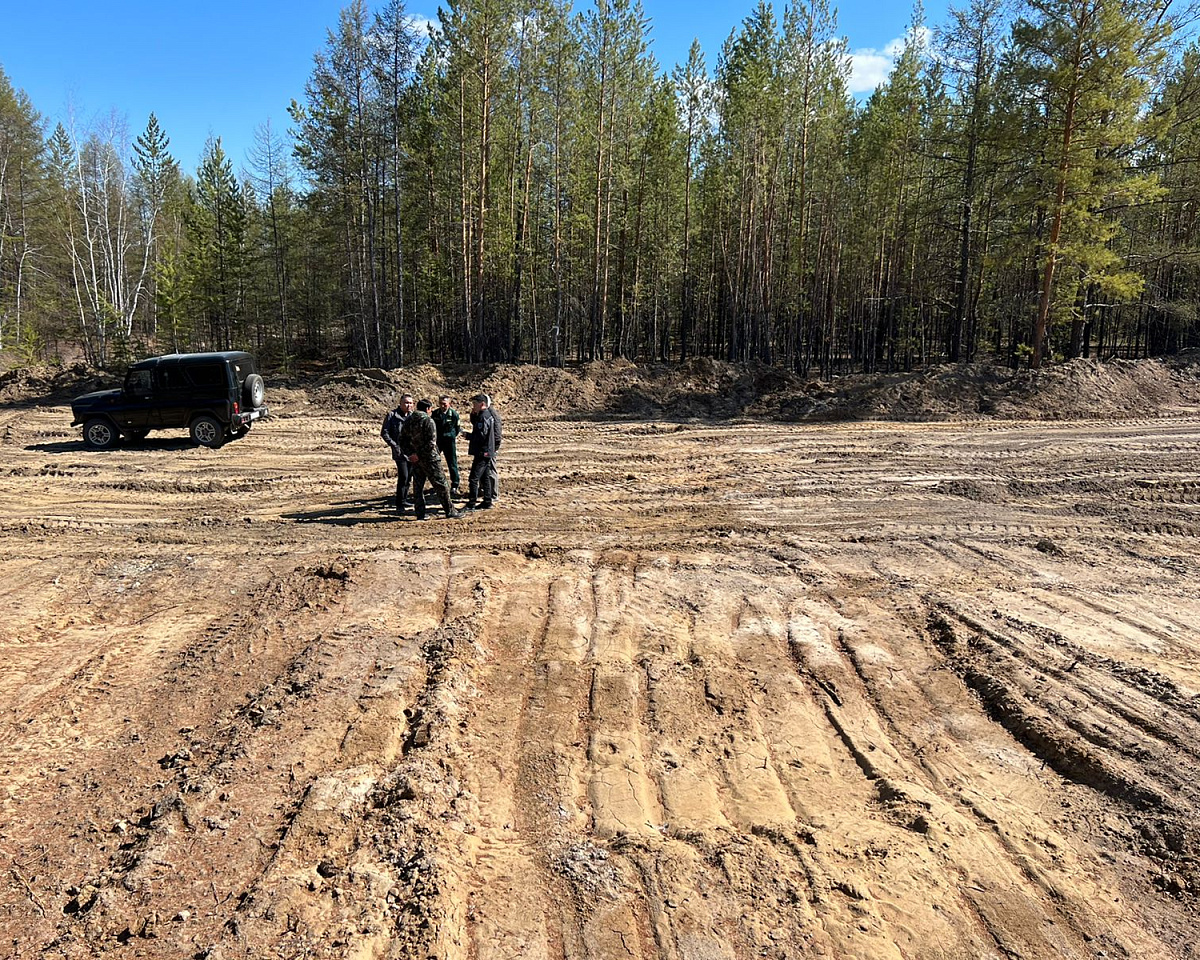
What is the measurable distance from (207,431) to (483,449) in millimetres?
8727

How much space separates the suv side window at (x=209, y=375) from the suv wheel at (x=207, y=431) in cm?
72

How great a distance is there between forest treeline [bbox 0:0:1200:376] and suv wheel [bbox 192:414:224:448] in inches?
399

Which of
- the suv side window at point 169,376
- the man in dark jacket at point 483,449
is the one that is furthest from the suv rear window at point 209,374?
the man in dark jacket at point 483,449

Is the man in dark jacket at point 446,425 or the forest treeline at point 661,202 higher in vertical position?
the forest treeline at point 661,202

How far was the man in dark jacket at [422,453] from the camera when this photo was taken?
32.5 feet

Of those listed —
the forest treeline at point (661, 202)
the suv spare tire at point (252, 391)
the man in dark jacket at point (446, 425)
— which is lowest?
the man in dark jacket at point (446, 425)

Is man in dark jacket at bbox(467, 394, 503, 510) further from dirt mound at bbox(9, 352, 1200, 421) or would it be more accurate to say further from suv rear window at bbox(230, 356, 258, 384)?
dirt mound at bbox(9, 352, 1200, 421)

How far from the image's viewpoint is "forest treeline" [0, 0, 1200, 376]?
20.4 meters

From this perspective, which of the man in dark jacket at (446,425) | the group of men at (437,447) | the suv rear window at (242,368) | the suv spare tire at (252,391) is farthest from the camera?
the suv spare tire at (252,391)

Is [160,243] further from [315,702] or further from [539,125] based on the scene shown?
[315,702]

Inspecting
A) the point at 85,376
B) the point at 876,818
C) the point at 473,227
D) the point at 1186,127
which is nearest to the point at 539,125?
the point at 473,227

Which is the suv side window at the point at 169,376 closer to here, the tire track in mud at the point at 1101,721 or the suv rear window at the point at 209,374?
the suv rear window at the point at 209,374

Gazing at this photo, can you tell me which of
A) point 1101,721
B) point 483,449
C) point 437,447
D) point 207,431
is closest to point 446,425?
point 437,447

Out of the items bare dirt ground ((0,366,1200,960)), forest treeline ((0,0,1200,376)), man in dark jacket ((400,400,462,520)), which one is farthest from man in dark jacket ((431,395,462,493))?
forest treeline ((0,0,1200,376))
